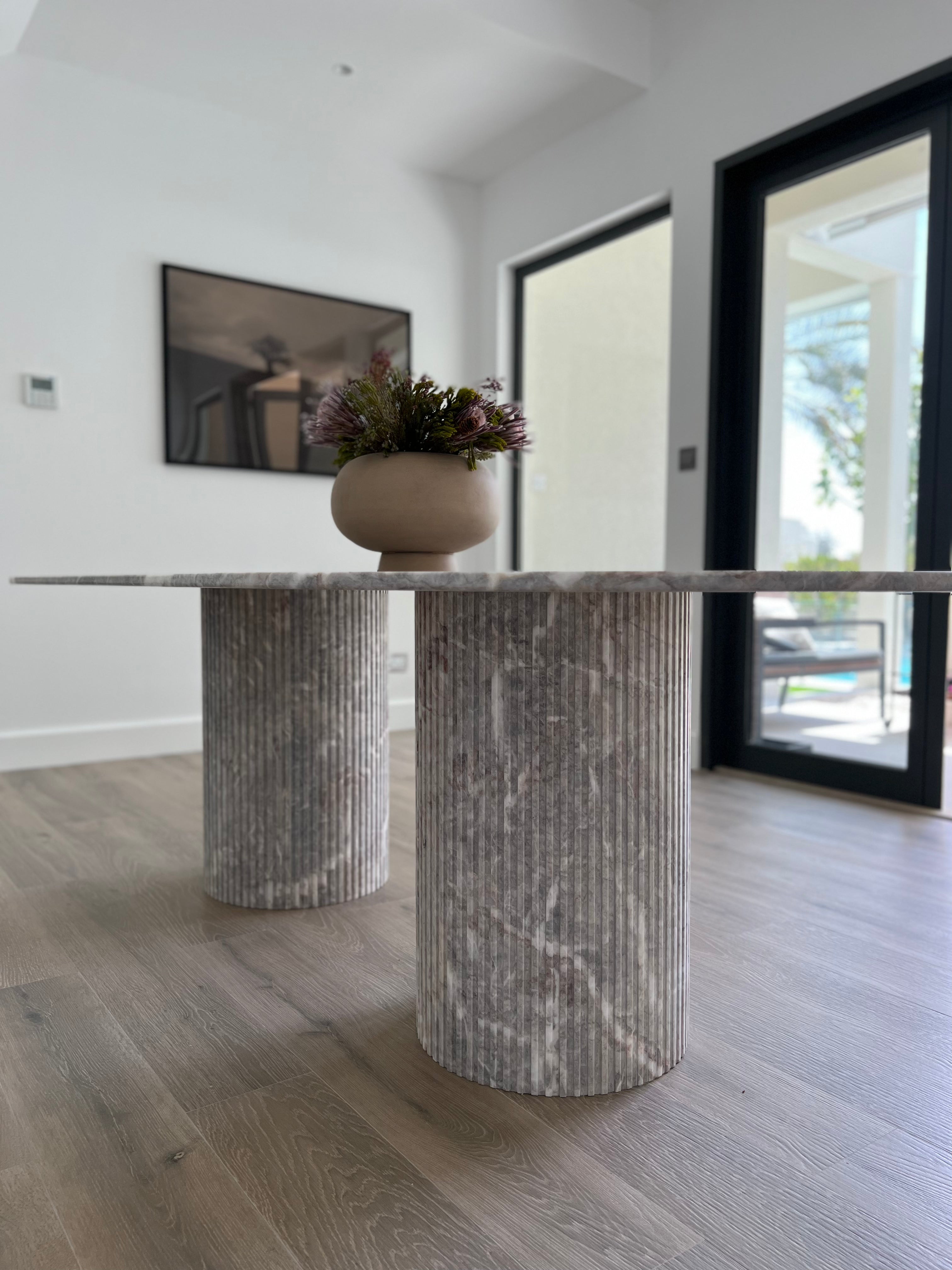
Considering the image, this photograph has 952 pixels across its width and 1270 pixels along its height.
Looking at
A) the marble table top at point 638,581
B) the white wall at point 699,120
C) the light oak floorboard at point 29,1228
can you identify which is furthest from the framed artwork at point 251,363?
the light oak floorboard at point 29,1228

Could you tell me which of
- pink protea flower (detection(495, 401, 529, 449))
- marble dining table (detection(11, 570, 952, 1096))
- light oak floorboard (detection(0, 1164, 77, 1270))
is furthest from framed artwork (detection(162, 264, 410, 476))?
light oak floorboard (detection(0, 1164, 77, 1270))

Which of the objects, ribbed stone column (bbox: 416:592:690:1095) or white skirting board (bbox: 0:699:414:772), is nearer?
ribbed stone column (bbox: 416:592:690:1095)

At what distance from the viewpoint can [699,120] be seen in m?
3.11

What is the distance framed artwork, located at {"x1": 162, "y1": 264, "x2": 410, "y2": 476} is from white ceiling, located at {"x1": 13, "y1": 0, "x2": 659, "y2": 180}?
0.66m

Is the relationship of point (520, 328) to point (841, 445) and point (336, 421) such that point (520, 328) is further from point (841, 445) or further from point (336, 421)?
point (336, 421)

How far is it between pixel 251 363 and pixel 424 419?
235cm

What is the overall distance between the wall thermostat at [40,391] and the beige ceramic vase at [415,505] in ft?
6.92

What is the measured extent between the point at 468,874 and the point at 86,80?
3336mm

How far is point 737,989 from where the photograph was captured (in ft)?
4.79

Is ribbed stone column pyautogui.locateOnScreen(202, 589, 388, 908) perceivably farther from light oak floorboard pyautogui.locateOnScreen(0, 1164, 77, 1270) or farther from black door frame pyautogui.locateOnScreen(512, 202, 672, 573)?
black door frame pyautogui.locateOnScreen(512, 202, 672, 573)

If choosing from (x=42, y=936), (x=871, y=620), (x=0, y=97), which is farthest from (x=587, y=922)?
(x=0, y=97)

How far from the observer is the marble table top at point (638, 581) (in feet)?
2.59

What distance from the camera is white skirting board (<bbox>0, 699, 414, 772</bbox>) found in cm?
318

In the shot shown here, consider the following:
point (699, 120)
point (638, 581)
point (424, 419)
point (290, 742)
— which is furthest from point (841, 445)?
point (638, 581)
